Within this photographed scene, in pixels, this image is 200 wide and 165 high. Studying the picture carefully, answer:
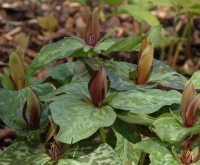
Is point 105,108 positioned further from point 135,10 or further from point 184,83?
point 135,10

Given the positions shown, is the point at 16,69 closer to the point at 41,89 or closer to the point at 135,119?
the point at 41,89

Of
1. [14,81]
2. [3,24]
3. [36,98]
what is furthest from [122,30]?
[36,98]

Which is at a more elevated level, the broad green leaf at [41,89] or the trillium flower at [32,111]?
the trillium flower at [32,111]

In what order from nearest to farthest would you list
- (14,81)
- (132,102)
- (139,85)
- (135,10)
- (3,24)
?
(132,102) → (139,85) → (14,81) → (135,10) → (3,24)

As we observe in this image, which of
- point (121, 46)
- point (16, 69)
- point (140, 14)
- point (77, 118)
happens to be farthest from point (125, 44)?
point (140, 14)

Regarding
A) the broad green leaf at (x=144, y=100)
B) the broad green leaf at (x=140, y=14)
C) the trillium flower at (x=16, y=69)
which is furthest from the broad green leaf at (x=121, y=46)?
the broad green leaf at (x=140, y=14)

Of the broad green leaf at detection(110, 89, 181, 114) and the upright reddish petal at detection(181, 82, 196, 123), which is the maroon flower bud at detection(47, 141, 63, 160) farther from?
the upright reddish petal at detection(181, 82, 196, 123)

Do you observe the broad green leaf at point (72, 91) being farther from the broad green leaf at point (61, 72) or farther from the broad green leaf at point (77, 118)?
the broad green leaf at point (61, 72)
